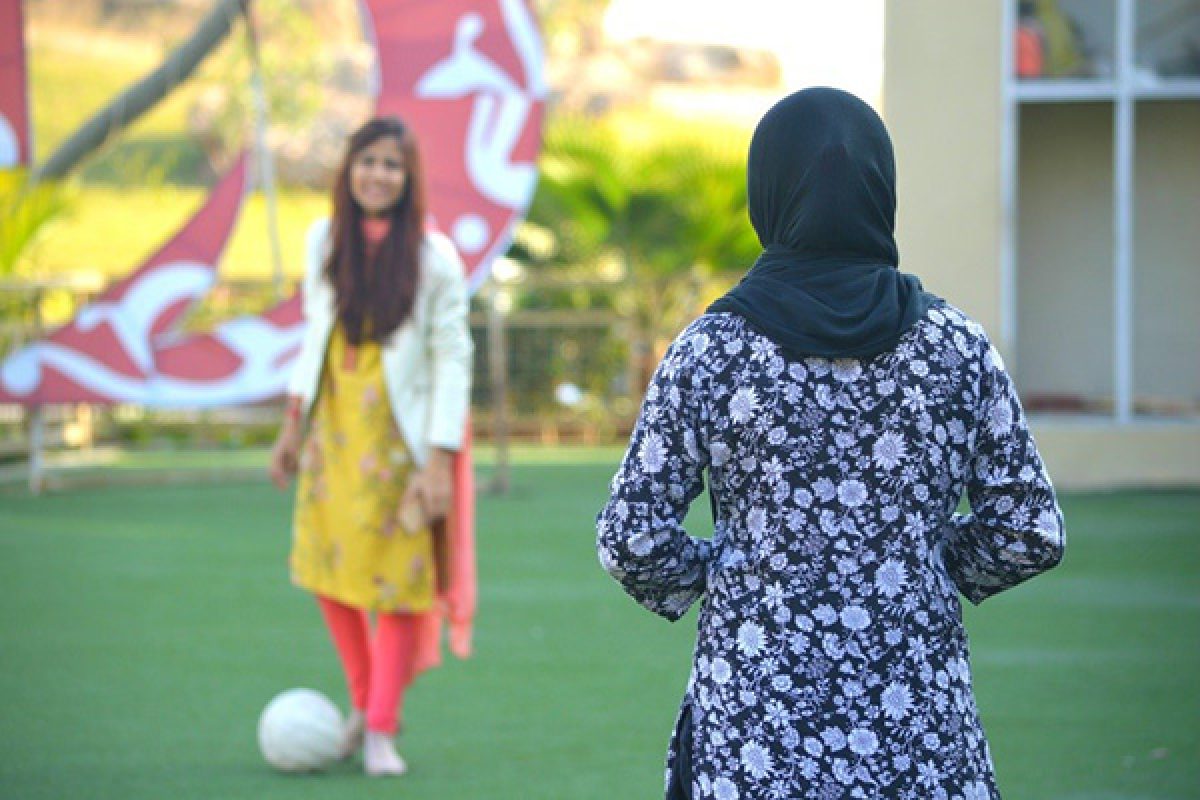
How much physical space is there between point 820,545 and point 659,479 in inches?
9.1

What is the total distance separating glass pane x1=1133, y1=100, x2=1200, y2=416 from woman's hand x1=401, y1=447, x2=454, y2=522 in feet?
28.4

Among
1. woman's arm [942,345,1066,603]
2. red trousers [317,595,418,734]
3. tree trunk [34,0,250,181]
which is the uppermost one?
tree trunk [34,0,250,181]

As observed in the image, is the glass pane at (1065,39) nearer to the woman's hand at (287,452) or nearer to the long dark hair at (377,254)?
the long dark hair at (377,254)

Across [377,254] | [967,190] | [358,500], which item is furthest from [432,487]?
[967,190]

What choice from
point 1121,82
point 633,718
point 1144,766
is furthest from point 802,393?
point 1121,82

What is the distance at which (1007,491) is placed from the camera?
2574 mm

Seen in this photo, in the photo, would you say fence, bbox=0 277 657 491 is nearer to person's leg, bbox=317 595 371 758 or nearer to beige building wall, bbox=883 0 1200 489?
beige building wall, bbox=883 0 1200 489

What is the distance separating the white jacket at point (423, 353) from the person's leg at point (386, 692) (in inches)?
18.7

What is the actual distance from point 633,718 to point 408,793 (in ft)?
3.65

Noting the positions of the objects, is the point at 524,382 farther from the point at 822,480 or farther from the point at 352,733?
the point at 822,480

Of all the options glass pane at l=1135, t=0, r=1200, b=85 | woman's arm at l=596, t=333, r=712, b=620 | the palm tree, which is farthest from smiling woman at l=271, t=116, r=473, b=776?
the palm tree

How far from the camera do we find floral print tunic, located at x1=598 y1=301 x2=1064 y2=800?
2.48 metres

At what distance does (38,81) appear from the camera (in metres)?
43.2

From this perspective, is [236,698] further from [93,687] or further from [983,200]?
[983,200]
